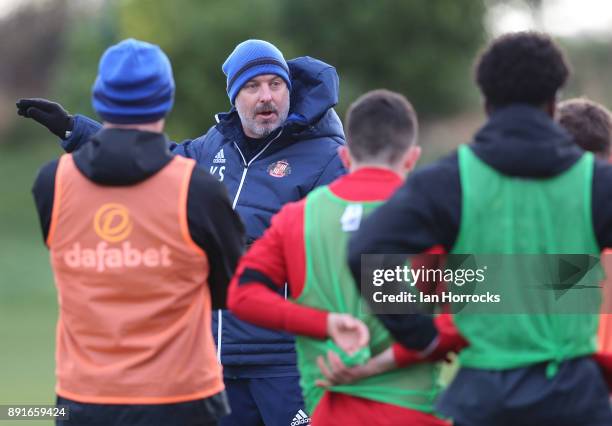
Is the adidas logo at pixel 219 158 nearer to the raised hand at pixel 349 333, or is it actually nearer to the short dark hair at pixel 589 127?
the short dark hair at pixel 589 127

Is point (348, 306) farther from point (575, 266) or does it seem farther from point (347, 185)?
point (575, 266)

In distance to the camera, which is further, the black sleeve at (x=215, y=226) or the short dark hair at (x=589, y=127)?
the short dark hair at (x=589, y=127)

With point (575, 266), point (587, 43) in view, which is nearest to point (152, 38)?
point (587, 43)

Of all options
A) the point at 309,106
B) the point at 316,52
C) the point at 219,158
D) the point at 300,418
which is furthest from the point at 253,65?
the point at 316,52

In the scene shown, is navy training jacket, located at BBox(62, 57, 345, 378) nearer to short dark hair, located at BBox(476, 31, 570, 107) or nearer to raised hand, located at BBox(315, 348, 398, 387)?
raised hand, located at BBox(315, 348, 398, 387)

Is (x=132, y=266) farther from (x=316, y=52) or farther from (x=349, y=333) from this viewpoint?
(x=316, y=52)

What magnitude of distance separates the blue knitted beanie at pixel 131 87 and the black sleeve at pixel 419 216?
92cm

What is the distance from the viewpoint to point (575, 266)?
3.58 metres

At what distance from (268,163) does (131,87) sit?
5.83 ft

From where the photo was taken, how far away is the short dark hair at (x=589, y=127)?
14.7 feet

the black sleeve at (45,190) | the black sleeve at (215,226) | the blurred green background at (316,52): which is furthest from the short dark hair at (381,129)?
the blurred green background at (316,52)

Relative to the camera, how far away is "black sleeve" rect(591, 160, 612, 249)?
3465 mm

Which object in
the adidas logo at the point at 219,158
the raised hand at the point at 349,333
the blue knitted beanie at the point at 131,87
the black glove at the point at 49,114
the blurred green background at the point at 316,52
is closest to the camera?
the raised hand at the point at 349,333

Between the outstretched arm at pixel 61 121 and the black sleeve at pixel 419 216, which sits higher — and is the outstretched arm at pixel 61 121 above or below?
above
